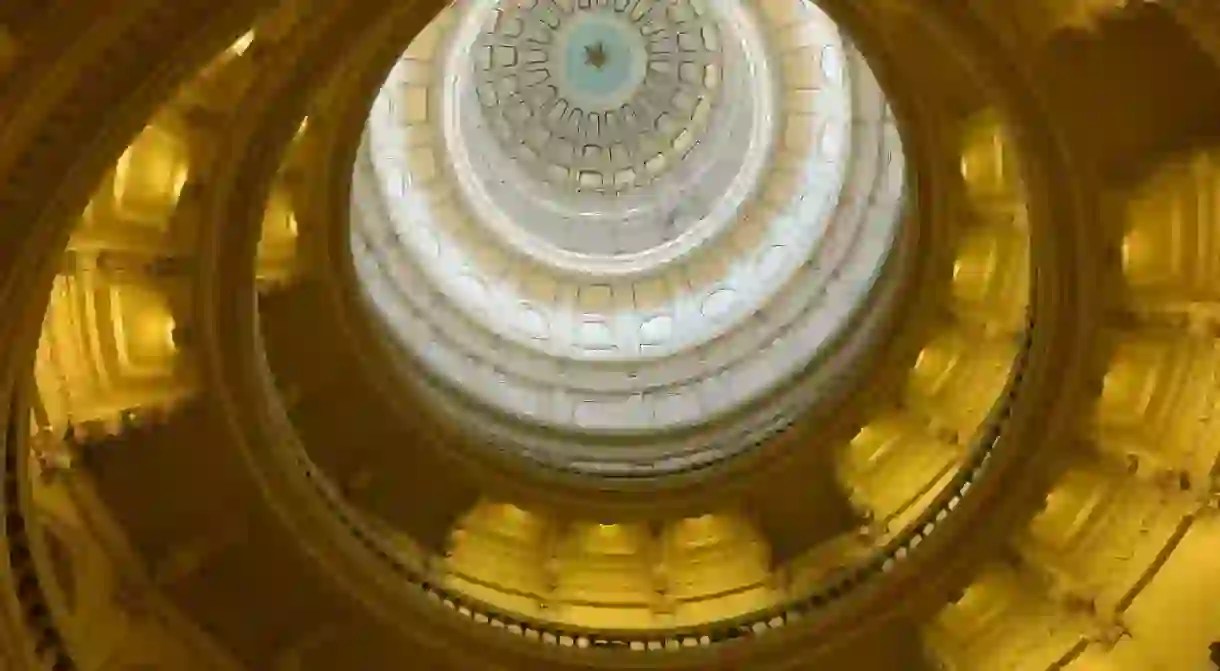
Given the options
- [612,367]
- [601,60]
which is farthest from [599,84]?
[612,367]

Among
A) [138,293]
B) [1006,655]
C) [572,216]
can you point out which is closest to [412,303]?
[572,216]

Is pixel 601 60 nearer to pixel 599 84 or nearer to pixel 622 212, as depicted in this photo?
pixel 599 84

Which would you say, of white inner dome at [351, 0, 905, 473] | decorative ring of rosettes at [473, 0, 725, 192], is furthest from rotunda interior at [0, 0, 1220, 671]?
decorative ring of rosettes at [473, 0, 725, 192]

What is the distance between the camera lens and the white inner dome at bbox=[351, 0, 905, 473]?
19672mm

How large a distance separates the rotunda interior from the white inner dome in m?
0.09

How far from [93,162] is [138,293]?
3.58 m

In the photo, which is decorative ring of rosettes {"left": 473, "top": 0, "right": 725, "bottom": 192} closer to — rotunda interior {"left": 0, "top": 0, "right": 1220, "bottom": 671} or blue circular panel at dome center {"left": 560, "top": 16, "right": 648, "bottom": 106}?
blue circular panel at dome center {"left": 560, "top": 16, "right": 648, "bottom": 106}

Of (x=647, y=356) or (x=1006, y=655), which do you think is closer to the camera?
(x=1006, y=655)

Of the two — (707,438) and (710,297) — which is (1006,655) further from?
(710,297)

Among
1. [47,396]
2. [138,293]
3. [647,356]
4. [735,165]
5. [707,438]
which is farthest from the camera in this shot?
[735,165]

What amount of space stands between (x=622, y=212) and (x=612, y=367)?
363 cm

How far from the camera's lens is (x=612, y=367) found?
70.5 ft

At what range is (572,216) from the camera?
23797 mm

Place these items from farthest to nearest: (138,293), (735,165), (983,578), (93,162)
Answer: (735,165) < (983,578) < (138,293) < (93,162)
